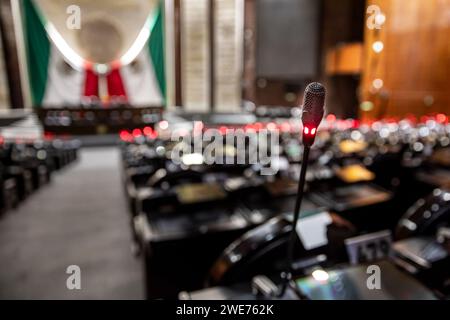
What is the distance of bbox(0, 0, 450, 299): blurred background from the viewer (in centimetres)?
294

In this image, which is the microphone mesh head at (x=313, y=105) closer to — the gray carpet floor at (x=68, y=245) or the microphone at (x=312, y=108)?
the microphone at (x=312, y=108)

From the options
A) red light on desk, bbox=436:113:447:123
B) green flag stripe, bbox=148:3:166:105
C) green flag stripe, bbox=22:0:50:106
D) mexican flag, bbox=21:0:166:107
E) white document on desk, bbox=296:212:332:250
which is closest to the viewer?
white document on desk, bbox=296:212:332:250

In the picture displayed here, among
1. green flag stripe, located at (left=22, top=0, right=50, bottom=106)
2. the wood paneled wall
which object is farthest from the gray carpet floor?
green flag stripe, located at (left=22, top=0, right=50, bottom=106)

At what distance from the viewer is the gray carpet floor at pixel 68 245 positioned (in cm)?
258

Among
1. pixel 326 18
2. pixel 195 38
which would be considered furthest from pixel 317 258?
pixel 195 38

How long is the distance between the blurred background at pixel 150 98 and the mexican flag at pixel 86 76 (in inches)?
2.1

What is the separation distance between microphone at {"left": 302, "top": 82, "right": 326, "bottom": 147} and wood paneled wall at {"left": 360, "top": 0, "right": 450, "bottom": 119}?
18.0 ft

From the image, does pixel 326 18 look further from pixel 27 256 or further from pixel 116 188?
pixel 27 256

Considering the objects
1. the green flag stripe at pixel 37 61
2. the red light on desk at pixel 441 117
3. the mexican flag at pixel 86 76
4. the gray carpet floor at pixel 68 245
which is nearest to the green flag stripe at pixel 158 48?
the mexican flag at pixel 86 76

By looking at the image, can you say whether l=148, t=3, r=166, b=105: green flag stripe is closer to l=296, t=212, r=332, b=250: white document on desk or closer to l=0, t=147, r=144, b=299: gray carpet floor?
l=0, t=147, r=144, b=299: gray carpet floor

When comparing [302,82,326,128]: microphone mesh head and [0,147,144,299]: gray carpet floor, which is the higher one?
[302,82,326,128]: microphone mesh head

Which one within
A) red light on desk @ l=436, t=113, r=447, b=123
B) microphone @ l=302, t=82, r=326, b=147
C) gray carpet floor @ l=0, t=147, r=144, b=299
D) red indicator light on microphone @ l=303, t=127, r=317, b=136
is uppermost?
microphone @ l=302, t=82, r=326, b=147

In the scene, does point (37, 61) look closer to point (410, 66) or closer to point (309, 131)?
point (410, 66)
